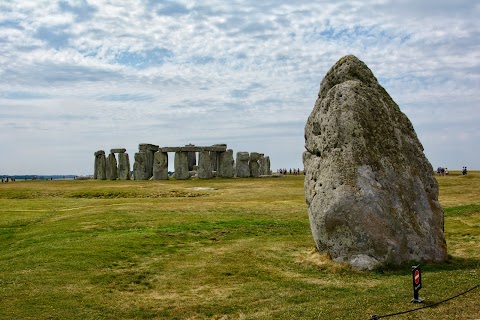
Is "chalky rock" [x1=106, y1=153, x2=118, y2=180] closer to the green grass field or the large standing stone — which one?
the large standing stone

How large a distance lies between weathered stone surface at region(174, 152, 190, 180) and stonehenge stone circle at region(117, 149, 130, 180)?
294 inches

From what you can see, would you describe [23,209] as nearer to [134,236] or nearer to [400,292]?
[134,236]

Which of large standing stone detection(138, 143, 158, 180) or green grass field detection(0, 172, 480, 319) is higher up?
large standing stone detection(138, 143, 158, 180)

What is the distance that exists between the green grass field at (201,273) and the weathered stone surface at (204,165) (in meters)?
36.2

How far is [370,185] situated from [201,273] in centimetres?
600

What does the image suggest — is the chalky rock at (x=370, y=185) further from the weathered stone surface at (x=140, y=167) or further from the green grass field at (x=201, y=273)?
the weathered stone surface at (x=140, y=167)

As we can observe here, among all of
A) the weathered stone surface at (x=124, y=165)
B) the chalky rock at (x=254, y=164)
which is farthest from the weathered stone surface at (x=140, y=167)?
the chalky rock at (x=254, y=164)

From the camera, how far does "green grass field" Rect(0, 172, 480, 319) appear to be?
11.6 m

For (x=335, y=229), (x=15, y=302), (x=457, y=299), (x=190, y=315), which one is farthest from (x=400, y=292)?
(x=15, y=302)

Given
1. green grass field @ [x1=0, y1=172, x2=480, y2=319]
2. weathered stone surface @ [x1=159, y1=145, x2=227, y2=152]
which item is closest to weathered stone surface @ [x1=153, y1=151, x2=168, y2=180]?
weathered stone surface @ [x1=159, y1=145, x2=227, y2=152]

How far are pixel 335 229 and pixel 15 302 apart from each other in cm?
936

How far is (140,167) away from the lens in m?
66.2

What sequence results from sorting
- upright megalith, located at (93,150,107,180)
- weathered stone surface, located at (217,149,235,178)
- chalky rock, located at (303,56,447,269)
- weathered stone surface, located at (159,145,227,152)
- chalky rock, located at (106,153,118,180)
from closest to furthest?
chalky rock, located at (303,56,447,269), weathered stone surface, located at (159,145,227,152), weathered stone surface, located at (217,149,235,178), chalky rock, located at (106,153,118,180), upright megalith, located at (93,150,107,180)

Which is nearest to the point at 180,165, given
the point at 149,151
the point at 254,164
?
the point at 149,151
